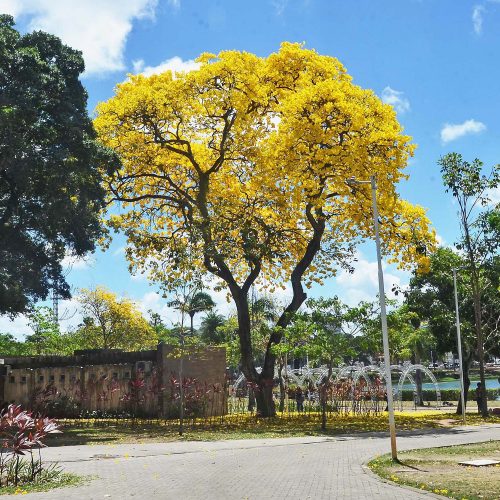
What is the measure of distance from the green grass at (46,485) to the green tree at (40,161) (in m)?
13.0

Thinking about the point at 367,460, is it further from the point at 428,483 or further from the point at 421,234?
the point at 421,234

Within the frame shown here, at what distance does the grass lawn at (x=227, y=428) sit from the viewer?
20.4 meters

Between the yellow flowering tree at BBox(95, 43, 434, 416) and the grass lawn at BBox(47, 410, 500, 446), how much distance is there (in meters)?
2.95

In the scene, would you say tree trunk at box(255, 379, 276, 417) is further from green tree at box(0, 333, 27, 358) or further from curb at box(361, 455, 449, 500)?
green tree at box(0, 333, 27, 358)

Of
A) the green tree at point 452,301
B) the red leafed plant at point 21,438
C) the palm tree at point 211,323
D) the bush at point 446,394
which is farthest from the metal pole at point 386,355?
the palm tree at point 211,323

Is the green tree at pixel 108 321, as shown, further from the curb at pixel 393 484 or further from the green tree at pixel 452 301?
the curb at pixel 393 484

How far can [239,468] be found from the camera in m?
13.2

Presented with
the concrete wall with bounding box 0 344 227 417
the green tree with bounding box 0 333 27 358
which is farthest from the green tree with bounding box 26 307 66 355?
the concrete wall with bounding box 0 344 227 417

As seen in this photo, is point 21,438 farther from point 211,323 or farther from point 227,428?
point 211,323

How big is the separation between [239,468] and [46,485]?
3937 mm

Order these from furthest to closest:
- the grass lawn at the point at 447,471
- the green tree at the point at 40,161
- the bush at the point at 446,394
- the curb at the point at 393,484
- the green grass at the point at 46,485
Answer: the bush at the point at 446,394, the green tree at the point at 40,161, the green grass at the point at 46,485, the grass lawn at the point at 447,471, the curb at the point at 393,484

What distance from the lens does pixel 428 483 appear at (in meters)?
10.9

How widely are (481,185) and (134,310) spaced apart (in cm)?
4036

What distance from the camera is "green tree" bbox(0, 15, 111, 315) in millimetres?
22109
